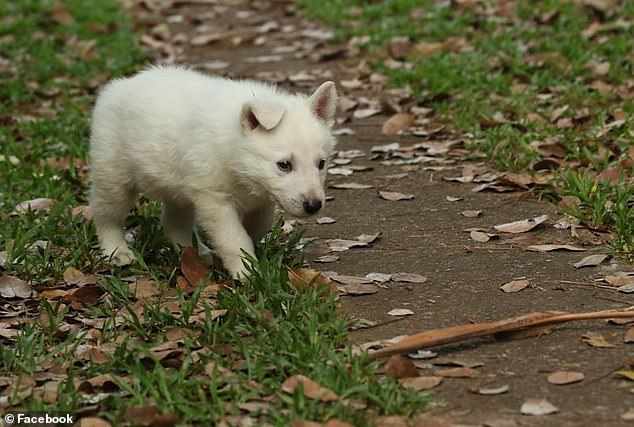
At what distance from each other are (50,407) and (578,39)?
6.52 meters

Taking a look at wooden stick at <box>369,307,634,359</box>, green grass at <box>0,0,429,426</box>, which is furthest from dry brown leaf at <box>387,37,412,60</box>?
wooden stick at <box>369,307,634,359</box>

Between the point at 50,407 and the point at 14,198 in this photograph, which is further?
the point at 14,198

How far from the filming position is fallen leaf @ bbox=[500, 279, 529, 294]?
469 centimetres

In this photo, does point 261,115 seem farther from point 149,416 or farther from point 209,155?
point 149,416

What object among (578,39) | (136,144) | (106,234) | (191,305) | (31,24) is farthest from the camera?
(31,24)

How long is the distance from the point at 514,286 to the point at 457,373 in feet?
3.28

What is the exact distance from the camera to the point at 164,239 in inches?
223

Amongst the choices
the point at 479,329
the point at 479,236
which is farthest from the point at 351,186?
the point at 479,329

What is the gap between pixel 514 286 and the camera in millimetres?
4723

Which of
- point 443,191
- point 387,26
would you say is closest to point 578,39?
point 387,26

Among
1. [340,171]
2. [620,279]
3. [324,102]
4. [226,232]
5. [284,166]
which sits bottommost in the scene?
[340,171]

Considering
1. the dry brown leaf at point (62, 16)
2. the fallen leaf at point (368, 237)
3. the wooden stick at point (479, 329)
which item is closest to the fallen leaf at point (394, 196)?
the fallen leaf at point (368, 237)

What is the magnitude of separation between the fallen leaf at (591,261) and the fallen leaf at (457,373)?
130cm

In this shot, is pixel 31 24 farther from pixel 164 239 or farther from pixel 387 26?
pixel 164 239
